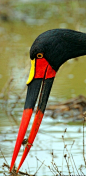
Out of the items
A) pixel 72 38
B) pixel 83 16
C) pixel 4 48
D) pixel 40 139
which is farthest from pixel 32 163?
pixel 83 16

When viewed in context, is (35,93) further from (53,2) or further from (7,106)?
(53,2)

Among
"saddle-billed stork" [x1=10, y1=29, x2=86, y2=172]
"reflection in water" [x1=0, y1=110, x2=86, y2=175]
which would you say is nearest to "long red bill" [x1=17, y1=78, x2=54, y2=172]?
"saddle-billed stork" [x1=10, y1=29, x2=86, y2=172]

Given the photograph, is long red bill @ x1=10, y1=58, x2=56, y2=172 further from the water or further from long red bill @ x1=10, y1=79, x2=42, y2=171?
the water

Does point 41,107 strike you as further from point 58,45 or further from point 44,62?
point 58,45

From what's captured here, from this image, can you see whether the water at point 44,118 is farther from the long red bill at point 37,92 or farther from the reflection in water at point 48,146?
the long red bill at point 37,92

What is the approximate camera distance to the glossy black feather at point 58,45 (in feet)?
13.6

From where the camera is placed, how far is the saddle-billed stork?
411 centimetres

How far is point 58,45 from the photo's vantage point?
14.0 ft

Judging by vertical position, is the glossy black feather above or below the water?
above

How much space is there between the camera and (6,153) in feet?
16.2

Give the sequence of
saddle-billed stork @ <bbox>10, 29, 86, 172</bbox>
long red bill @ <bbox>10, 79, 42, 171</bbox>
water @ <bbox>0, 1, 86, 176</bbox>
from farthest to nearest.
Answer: water @ <bbox>0, 1, 86, 176</bbox>
saddle-billed stork @ <bbox>10, 29, 86, 172</bbox>
long red bill @ <bbox>10, 79, 42, 171</bbox>

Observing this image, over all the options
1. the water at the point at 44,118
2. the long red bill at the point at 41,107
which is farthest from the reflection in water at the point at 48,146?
the long red bill at the point at 41,107

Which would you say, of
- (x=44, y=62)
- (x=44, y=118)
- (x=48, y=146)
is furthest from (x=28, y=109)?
(x=44, y=118)

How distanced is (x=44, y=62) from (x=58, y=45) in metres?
0.20
